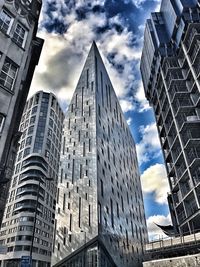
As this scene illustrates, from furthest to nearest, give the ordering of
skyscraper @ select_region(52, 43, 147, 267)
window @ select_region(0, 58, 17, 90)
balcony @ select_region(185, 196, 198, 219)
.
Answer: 1. skyscraper @ select_region(52, 43, 147, 267)
2. balcony @ select_region(185, 196, 198, 219)
3. window @ select_region(0, 58, 17, 90)

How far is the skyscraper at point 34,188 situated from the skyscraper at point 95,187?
16583mm

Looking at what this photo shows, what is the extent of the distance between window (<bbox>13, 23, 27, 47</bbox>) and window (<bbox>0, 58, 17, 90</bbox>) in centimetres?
296

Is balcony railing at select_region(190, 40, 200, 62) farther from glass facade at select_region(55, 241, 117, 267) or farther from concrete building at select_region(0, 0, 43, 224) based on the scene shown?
glass facade at select_region(55, 241, 117, 267)

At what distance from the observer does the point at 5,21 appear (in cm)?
2272

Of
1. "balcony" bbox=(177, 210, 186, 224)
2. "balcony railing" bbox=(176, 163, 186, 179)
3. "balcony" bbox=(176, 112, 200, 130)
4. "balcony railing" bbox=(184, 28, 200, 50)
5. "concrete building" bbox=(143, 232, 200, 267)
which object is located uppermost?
"balcony railing" bbox=(184, 28, 200, 50)

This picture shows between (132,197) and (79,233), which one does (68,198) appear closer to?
(79,233)

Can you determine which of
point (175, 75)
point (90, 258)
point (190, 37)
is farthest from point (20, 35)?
point (175, 75)

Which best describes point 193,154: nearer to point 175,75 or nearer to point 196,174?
point 196,174

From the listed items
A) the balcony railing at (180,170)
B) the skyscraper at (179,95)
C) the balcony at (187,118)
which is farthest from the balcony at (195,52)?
the balcony railing at (180,170)

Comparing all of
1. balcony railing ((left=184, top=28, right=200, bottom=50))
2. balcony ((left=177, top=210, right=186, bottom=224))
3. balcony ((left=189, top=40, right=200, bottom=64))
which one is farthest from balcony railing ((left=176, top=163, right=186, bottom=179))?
balcony railing ((left=184, top=28, right=200, bottom=50))

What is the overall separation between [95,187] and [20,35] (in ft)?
94.2

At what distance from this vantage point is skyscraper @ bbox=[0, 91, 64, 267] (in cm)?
7850

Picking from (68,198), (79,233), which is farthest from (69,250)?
(68,198)

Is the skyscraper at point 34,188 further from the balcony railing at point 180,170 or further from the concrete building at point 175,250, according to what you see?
the concrete building at point 175,250
